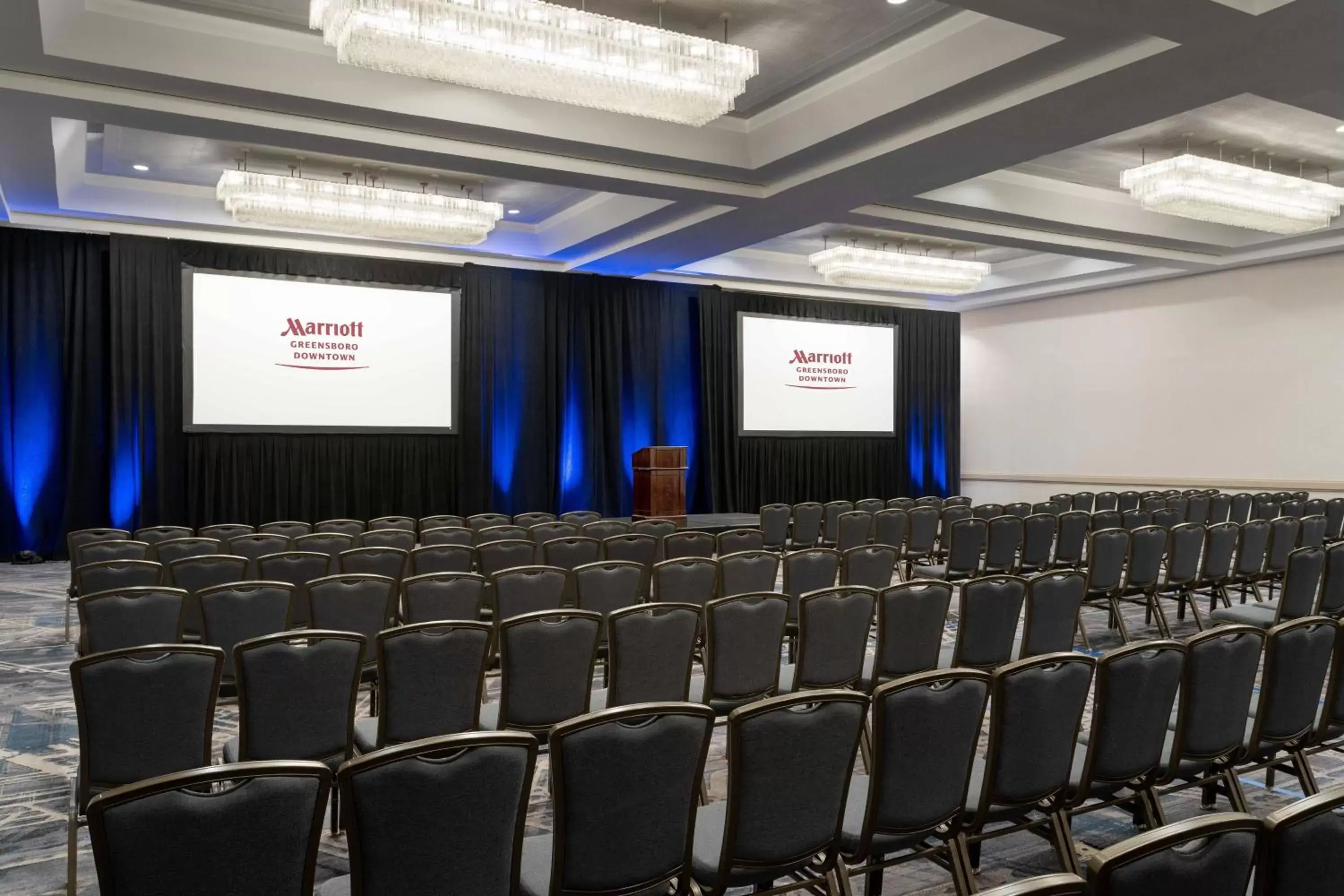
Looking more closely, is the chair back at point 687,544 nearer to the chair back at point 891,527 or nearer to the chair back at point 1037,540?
the chair back at point 891,527

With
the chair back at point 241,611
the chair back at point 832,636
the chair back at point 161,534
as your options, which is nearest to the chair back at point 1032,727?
the chair back at point 832,636

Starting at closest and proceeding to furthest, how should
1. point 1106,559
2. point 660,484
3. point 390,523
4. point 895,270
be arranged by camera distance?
point 1106,559 < point 390,523 < point 895,270 < point 660,484

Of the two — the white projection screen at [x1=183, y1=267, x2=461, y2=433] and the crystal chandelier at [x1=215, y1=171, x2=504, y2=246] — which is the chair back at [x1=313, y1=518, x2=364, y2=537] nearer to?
the crystal chandelier at [x1=215, y1=171, x2=504, y2=246]

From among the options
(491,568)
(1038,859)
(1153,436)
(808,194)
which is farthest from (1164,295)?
(1038,859)

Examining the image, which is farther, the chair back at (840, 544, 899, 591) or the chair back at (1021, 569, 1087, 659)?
the chair back at (840, 544, 899, 591)

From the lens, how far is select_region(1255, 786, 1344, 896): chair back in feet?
5.69

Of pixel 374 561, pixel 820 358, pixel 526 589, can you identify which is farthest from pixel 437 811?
pixel 820 358

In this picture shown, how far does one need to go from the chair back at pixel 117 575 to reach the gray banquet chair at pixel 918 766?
4.28m

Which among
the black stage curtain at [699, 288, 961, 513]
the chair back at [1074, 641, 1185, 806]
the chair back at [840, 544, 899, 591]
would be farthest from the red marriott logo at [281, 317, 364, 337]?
the chair back at [1074, 641, 1185, 806]

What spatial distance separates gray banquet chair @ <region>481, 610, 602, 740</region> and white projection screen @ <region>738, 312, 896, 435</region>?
11929 mm

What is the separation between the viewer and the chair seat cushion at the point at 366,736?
12.2 feet

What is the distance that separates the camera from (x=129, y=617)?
4.33m

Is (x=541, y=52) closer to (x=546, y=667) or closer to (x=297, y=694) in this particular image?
(x=546, y=667)

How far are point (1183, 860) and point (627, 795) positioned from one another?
1.27 meters
